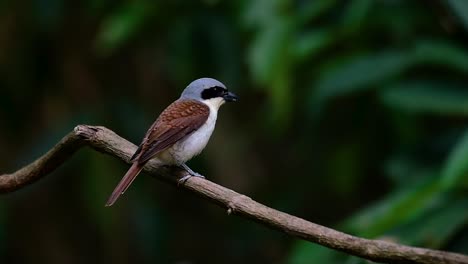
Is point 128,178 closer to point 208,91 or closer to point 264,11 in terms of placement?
point 208,91

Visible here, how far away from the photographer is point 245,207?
2447 millimetres

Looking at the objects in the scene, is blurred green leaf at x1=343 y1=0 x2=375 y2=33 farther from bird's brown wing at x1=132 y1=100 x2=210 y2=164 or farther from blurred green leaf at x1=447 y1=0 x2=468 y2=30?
bird's brown wing at x1=132 y1=100 x2=210 y2=164

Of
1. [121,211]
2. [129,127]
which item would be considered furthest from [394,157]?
[121,211]

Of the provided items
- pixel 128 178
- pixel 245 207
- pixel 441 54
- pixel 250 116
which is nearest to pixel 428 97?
pixel 441 54

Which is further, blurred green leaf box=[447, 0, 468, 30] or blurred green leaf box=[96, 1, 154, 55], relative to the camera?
blurred green leaf box=[96, 1, 154, 55]

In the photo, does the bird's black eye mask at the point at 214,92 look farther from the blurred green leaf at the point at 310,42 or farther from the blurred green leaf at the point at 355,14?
the blurred green leaf at the point at 355,14

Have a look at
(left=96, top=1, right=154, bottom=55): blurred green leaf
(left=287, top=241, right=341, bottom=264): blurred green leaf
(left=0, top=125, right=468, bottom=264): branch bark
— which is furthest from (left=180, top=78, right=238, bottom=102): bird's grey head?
(left=96, top=1, right=154, bottom=55): blurred green leaf

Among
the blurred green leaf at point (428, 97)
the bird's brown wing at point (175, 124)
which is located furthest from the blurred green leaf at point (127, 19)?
the blurred green leaf at point (428, 97)

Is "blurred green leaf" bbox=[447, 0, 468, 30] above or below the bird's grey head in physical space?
above

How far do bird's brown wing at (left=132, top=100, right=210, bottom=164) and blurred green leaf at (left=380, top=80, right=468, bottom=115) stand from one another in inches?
36.9

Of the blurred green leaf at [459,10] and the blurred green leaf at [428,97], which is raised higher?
the blurred green leaf at [459,10]

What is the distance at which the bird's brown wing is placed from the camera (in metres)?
3.15

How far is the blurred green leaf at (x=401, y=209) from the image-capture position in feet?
11.0

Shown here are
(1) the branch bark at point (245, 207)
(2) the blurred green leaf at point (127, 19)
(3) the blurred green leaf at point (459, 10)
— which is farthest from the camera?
(2) the blurred green leaf at point (127, 19)
